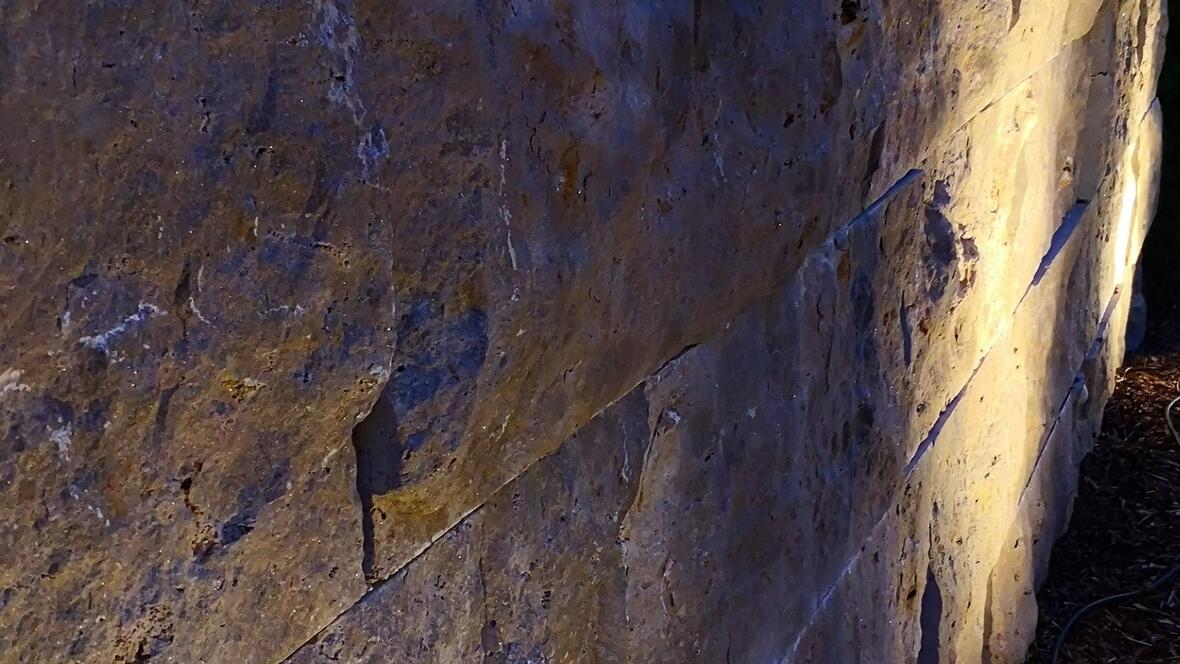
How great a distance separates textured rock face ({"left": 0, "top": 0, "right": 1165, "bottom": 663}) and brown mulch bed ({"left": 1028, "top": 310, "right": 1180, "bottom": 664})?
1.60m

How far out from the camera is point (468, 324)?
1.05m

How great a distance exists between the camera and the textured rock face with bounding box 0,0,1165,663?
75 cm

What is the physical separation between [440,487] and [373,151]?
1.03ft

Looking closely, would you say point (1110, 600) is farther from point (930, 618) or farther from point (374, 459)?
point (374, 459)

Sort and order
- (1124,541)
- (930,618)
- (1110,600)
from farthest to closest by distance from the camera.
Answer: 1. (1124,541)
2. (1110,600)
3. (930,618)

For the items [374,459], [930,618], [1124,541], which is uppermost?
[374,459]

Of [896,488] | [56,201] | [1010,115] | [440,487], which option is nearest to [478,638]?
[440,487]

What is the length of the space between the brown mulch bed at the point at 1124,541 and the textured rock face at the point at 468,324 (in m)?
1.60

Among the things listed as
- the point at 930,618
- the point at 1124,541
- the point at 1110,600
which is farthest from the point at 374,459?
the point at 1124,541

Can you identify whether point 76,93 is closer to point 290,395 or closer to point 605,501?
point 290,395

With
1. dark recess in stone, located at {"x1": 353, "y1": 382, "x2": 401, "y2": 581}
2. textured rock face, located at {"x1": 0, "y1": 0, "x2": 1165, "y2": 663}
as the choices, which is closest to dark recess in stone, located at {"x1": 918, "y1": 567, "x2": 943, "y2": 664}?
textured rock face, located at {"x1": 0, "y1": 0, "x2": 1165, "y2": 663}

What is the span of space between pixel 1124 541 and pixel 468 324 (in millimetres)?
3509

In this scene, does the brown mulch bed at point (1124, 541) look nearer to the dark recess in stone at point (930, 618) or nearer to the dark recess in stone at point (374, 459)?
the dark recess in stone at point (930, 618)

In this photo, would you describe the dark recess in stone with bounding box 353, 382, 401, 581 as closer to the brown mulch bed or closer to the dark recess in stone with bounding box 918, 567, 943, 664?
the dark recess in stone with bounding box 918, 567, 943, 664
